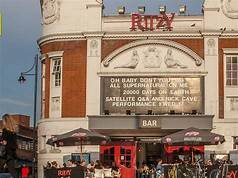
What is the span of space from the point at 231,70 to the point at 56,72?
10010 millimetres

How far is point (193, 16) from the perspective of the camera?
36.9 m

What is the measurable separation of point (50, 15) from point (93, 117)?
6.97 metres

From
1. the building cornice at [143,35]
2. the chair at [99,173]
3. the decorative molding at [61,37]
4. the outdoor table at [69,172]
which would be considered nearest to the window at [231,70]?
the building cornice at [143,35]

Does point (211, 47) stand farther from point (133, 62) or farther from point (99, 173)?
point (99, 173)

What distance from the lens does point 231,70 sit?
36500mm

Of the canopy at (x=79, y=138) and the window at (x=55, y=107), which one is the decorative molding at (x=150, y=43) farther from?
the canopy at (x=79, y=138)

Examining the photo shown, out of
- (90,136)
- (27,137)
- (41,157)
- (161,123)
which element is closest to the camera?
(90,136)

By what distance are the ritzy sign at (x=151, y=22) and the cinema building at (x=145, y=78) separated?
0.18ft

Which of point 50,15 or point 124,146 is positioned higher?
point 50,15

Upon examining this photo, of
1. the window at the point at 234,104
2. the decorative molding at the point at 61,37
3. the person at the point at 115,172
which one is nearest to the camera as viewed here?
the person at the point at 115,172

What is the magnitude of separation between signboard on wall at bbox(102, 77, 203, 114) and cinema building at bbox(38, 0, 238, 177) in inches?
2.2

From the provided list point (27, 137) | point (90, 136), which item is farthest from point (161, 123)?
point (27, 137)

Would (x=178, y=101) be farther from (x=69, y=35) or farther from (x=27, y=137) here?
(x=27, y=137)

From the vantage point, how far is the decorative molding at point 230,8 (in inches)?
1454
